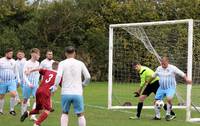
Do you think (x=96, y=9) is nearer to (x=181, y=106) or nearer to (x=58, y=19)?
(x=58, y=19)

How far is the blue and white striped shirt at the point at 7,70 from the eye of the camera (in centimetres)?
1752

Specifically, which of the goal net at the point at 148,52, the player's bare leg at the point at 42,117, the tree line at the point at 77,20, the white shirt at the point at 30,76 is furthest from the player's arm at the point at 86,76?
the tree line at the point at 77,20

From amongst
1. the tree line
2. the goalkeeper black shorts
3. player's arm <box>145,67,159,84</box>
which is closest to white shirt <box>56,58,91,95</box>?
player's arm <box>145,67,159,84</box>

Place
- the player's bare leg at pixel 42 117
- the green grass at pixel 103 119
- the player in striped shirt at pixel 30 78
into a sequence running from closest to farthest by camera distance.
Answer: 1. the player's bare leg at pixel 42 117
2. the green grass at pixel 103 119
3. the player in striped shirt at pixel 30 78

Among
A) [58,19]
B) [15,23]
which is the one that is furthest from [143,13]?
[15,23]

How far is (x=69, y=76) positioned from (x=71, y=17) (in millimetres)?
31518

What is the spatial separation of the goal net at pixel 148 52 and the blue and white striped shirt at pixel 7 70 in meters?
3.95

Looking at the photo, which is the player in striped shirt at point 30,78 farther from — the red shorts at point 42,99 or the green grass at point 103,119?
the red shorts at point 42,99

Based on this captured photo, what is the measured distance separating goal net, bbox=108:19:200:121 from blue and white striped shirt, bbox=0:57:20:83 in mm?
3953

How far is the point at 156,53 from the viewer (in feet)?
70.9

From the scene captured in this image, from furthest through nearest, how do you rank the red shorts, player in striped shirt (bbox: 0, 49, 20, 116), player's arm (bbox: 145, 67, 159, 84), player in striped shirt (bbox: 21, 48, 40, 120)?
player in striped shirt (bbox: 0, 49, 20, 116) → player's arm (bbox: 145, 67, 159, 84) → player in striped shirt (bbox: 21, 48, 40, 120) → the red shorts

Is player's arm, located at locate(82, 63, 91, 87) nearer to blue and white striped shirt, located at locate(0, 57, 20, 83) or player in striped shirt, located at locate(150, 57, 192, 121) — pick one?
player in striped shirt, located at locate(150, 57, 192, 121)

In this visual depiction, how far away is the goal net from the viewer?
797 inches

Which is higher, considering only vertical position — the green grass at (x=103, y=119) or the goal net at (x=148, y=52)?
the goal net at (x=148, y=52)
